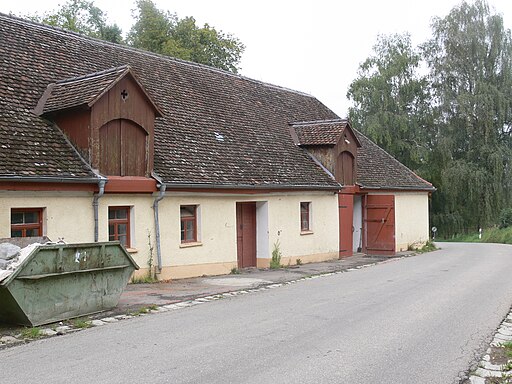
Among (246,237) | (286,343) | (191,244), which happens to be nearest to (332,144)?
(246,237)

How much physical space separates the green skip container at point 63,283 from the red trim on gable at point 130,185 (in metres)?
3.50

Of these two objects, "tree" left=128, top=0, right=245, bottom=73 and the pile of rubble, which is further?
"tree" left=128, top=0, right=245, bottom=73

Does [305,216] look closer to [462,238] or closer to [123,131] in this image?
[123,131]

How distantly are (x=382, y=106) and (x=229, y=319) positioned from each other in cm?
3468

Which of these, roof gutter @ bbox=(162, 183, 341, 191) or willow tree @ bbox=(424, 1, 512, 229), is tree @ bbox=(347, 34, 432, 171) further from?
roof gutter @ bbox=(162, 183, 341, 191)

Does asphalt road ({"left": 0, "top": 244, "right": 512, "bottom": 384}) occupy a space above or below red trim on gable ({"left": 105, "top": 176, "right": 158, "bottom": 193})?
below

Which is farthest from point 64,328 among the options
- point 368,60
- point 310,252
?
point 368,60

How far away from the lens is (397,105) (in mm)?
42000

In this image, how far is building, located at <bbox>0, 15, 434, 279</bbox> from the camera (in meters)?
12.9

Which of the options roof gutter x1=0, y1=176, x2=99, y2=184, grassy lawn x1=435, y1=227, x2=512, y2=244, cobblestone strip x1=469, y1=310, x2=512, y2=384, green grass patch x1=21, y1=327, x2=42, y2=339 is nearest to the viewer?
cobblestone strip x1=469, y1=310, x2=512, y2=384

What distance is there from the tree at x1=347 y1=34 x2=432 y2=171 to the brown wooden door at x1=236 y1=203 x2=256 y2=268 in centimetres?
2390

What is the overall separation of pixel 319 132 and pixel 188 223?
8.84 m

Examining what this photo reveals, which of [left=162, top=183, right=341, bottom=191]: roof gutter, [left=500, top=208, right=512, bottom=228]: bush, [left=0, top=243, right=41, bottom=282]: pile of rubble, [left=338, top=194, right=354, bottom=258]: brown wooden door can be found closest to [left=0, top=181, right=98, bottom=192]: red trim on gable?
[left=162, top=183, right=341, bottom=191]: roof gutter

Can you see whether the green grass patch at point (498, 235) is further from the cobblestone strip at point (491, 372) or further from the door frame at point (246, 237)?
the cobblestone strip at point (491, 372)
